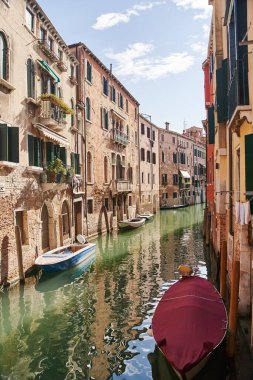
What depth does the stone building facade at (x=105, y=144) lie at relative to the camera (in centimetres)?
1870

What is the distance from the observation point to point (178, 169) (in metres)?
44.9

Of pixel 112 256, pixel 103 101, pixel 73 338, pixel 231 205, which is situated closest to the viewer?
pixel 73 338

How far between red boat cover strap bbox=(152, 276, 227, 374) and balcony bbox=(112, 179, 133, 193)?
1685 cm

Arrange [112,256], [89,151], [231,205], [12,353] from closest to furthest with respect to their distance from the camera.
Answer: [12,353] → [231,205] → [112,256] → [89,151]

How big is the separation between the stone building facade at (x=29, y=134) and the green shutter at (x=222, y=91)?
556cm

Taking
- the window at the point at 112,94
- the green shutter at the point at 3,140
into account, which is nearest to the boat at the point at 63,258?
the green shutter at the point at 3,140

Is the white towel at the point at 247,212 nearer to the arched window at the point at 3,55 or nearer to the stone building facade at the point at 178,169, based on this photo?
the arched window at the point at 3,55

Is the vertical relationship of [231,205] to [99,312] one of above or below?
above

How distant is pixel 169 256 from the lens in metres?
14.5

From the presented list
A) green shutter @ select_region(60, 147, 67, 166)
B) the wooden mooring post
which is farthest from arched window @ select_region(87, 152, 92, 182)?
the wooden mooring post

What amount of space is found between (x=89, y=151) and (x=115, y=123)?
18.7 feet

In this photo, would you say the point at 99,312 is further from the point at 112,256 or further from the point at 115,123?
the point at 115,123

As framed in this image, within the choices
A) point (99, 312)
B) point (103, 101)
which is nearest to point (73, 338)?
point (99, 312)

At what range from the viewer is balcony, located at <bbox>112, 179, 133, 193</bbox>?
22970mm
